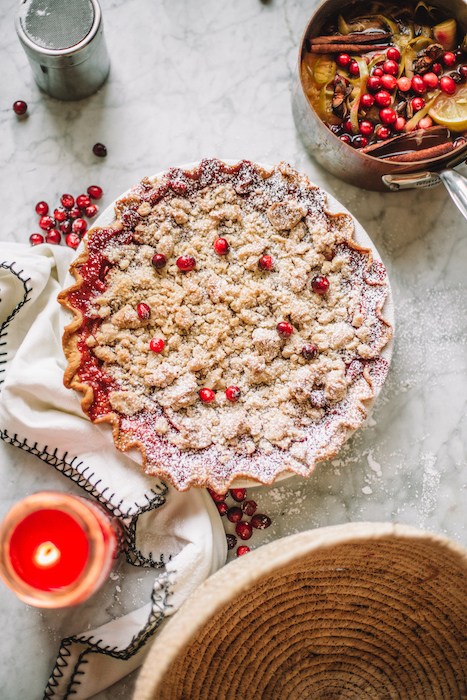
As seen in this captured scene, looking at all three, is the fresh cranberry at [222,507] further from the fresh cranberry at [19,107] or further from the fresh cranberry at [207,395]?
the fresh cranberry at [19,107]

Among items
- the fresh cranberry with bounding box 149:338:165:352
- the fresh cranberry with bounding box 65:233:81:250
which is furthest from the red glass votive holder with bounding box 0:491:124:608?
the fresh cranberry with bounding box 65:233:81:250

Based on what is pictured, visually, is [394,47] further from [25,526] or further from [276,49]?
[25,526]

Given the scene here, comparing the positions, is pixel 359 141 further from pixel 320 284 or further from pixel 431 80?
pixel 320 284

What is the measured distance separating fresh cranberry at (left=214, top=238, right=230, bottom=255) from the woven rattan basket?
0.95 meters

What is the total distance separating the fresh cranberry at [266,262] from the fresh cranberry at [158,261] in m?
0.33

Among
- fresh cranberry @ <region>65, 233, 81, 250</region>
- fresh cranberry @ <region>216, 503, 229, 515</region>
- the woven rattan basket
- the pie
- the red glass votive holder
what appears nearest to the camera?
the woven rattan basket

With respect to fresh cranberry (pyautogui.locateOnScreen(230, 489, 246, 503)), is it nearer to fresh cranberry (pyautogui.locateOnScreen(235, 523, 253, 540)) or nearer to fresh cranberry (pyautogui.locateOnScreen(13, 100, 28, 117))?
fresh cranberry (pyautogui.locateOnScreen(235, 523, 253, 540))

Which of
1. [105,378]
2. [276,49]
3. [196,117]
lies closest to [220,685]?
[105,378]

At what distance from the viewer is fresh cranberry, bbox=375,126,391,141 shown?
1908 millimetres

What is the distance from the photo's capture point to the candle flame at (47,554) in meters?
1.61

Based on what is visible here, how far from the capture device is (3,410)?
6.02 ft

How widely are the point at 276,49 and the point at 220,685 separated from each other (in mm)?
2335

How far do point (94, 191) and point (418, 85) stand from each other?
129 cm

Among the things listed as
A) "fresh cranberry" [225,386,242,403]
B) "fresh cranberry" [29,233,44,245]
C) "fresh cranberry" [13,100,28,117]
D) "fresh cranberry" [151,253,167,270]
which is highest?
"fresh cranberry" [13,100,28,117]
